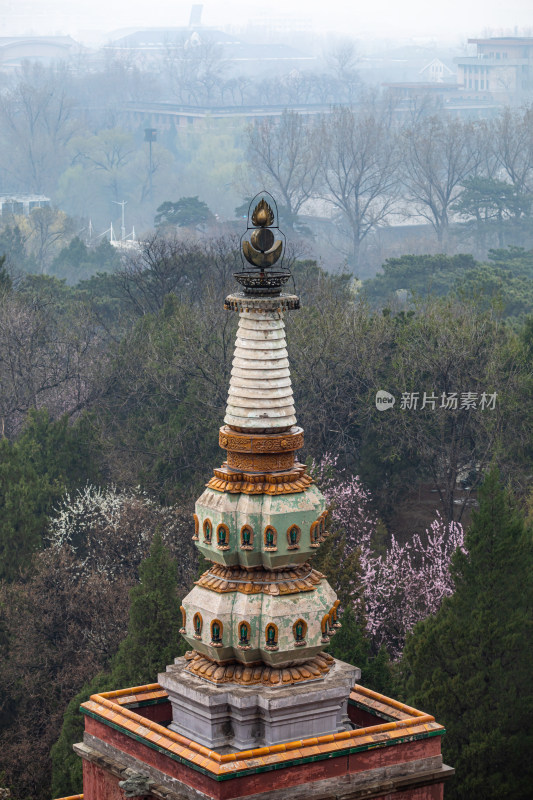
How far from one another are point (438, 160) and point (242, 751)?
14918 cm

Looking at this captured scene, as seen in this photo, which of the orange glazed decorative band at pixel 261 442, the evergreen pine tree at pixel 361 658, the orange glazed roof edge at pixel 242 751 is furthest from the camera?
the evergreen pine tree at pixel 361 658

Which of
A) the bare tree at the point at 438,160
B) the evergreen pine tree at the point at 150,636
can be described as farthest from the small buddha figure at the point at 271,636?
the bare tree at the point at 438,160

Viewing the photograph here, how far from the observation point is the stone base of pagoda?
23969 mm

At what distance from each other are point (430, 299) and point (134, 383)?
11.2 meters

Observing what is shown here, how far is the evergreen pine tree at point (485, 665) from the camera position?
34.8m

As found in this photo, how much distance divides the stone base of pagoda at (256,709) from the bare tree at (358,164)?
464 ft

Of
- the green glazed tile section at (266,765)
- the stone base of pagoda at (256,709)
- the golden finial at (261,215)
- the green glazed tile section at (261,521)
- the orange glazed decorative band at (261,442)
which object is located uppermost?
the golden finial at (261,215)

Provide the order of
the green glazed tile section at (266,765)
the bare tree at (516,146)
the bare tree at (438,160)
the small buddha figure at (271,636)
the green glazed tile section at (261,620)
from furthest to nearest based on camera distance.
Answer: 1. the bare tree at (516,146)
2. the bare tree at (438,160)
3. the green glazed tile section at (261,620)
4. the small buddha figure at (271,636)
5. the green glazed tile section at (266,765)

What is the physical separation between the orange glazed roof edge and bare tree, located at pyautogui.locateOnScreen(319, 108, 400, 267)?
140 meters

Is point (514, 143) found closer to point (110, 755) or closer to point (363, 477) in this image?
point (363, 477)

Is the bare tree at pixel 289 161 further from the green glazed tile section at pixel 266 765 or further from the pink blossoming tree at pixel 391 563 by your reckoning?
the green glazed tile section at pixel 266 765

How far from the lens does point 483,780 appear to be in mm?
34594

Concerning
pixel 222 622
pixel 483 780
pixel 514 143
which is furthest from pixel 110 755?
pixel 514 143

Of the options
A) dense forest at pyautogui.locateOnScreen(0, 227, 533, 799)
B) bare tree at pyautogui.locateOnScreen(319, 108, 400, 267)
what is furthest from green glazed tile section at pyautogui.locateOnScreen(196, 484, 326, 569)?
bare tree at pyautogui.locateOnScreen(319, 108, 400, 267)
